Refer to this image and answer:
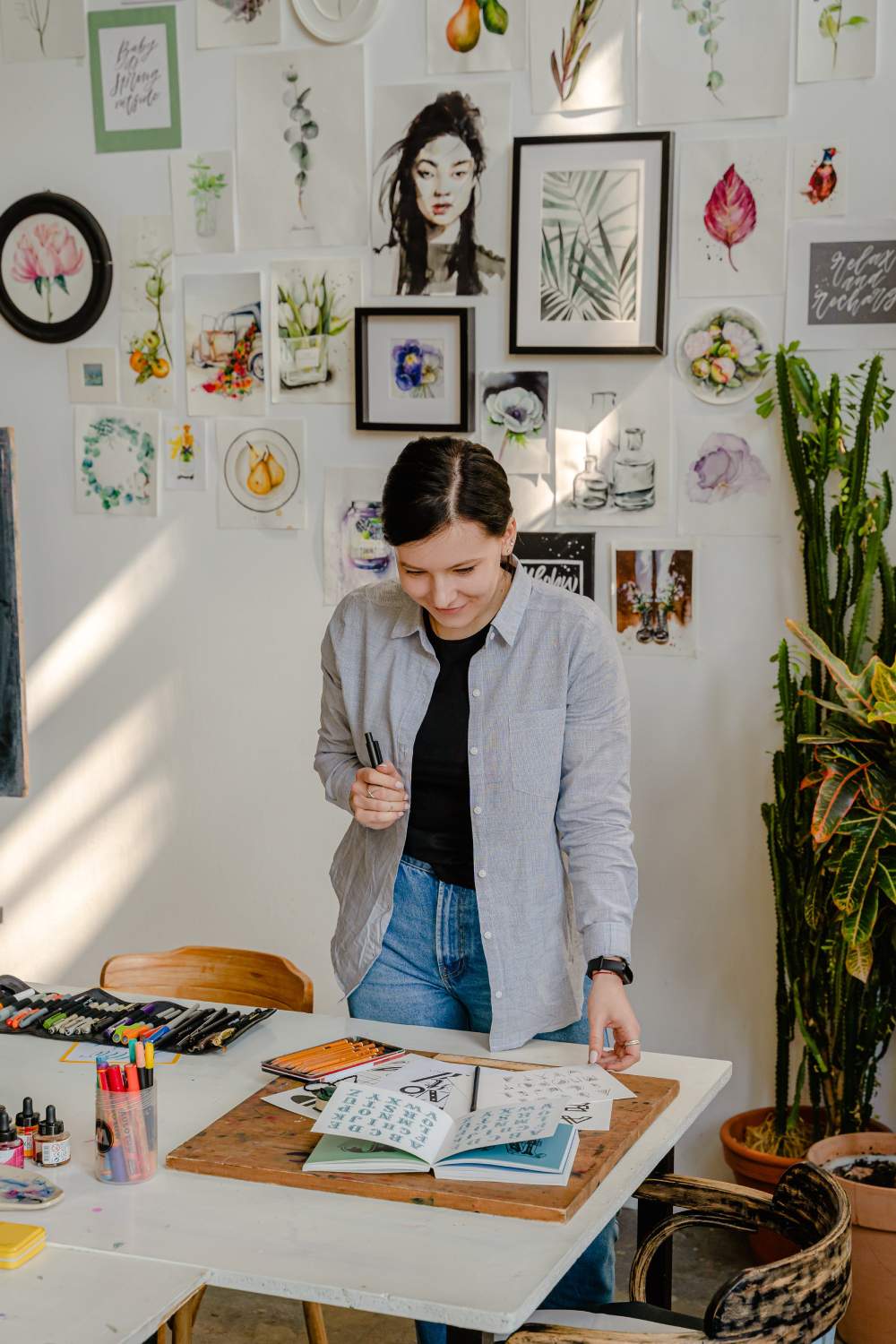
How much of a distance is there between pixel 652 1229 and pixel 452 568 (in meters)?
0.92

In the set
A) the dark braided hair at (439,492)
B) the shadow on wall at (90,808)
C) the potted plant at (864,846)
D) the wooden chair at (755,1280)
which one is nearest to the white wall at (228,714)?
the shadow on wall at (90,808)

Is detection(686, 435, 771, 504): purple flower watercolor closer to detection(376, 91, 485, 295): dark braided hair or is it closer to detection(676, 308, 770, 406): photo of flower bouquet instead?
detection(676, 308, 770, 406): photo of flower bouquet

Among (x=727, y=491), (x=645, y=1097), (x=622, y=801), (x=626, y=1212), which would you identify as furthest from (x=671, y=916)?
(x=645, y=1097)

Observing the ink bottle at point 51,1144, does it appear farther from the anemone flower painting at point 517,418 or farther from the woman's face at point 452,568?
the anemone flower painting at point 517,418

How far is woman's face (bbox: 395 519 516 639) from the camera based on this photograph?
2031 millimetres

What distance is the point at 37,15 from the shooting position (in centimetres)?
342

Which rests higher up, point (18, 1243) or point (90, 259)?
point (90, 259)

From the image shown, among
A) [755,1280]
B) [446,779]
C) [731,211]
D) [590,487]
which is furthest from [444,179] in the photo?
[755,1280]

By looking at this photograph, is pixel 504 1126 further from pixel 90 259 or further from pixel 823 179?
pixel 90 259

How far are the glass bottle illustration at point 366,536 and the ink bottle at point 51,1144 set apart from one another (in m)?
1.78

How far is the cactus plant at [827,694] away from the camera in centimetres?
283

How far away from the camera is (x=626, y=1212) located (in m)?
3.24

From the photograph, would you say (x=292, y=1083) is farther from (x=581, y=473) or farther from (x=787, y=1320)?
(x=581, y=473)

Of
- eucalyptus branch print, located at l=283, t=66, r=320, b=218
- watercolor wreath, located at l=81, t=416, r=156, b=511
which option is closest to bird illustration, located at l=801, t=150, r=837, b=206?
eucalyptus branch print, located at l=283, t=66, r=320, b=218
